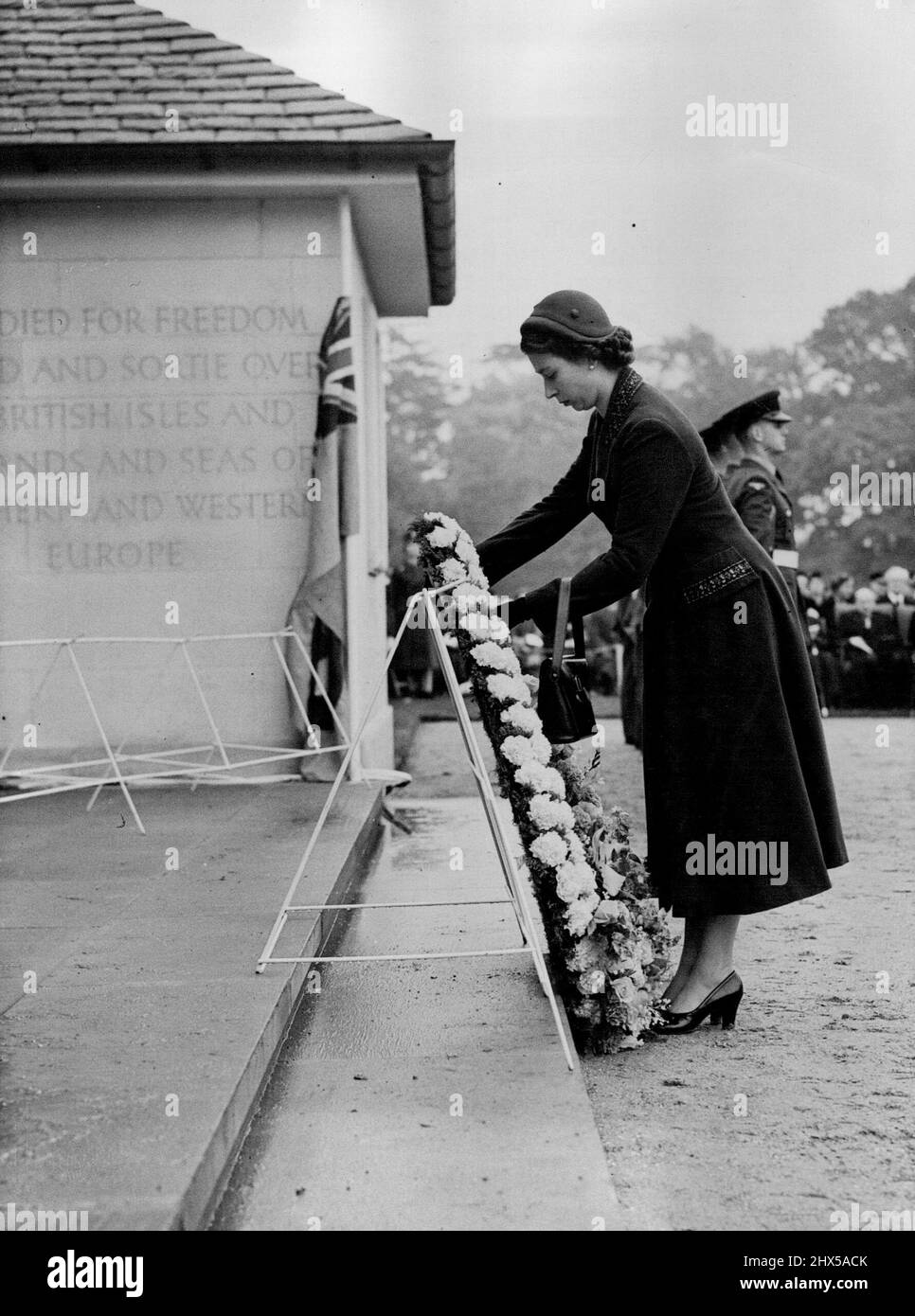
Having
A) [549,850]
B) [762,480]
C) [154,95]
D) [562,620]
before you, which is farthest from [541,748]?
[154,95]

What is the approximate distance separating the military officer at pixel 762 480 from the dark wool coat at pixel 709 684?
11.0 ft

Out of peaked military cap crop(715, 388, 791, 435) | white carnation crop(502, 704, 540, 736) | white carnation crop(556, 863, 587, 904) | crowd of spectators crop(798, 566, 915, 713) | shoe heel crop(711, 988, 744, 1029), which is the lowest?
crowd of spectators crop(798, 566, 915, 713)

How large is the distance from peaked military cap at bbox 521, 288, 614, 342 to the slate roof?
5.53 meters

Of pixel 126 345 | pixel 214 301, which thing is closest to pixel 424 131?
pixel 214 301

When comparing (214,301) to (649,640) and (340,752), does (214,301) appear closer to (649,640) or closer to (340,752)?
(340,752)

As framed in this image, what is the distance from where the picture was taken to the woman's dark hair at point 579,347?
13.6ft

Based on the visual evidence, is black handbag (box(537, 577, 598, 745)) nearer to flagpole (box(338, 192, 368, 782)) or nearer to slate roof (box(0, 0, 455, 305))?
flagpole (box(338, 192, 368, 782))

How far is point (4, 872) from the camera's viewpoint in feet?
20.1

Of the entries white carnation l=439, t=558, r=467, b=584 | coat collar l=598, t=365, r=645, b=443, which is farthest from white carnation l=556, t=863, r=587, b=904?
coat collar l=598, t=365, r=645, b=443

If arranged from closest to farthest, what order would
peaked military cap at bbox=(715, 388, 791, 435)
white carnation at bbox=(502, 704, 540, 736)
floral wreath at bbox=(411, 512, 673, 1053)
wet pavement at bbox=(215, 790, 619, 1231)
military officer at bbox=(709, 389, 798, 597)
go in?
1. wet pavement at bbox=(215, 790, 619, 1231)
2. floral wreath at bbox=(411, 512, 673, 1053)
3. white carnation at bbox=(502, 704, 540, 736)
4. military officer at bbox=(709, 389, 798, 597)
5. peaked military cap at bbox=(715, 388, 791, 435)

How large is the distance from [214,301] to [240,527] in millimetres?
1535

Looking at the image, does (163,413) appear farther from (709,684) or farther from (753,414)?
(709,684)

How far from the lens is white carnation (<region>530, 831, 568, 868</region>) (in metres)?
4.02

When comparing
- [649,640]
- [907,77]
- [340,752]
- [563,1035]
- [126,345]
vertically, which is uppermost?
[907,77]
